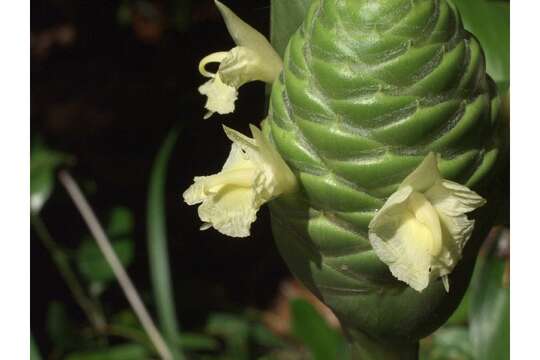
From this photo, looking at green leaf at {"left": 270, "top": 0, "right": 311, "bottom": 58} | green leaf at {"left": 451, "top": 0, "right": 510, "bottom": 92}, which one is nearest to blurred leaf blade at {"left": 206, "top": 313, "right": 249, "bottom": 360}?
green leaf at {"left": 451, "top": 0, "right": 510, "bottom": 92}

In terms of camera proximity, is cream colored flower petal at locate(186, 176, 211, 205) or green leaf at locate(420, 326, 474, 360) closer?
cream colored flower petal at locate(186, 176, 211, 205)

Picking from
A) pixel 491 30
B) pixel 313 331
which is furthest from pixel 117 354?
pixel 491 30

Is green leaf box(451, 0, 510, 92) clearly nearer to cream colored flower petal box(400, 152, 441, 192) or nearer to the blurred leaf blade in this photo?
cream colored flower petal box(400, 152, 441, 192)

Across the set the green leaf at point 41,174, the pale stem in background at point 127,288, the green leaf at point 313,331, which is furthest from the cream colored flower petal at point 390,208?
the green leaf at point 41,174

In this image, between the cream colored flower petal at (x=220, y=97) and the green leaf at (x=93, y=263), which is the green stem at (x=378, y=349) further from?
the green leaf at (x=93, y=263)

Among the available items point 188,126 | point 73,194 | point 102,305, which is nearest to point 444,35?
point 73,194

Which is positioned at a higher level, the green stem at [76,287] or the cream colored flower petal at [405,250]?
the green stem at [76,287]
